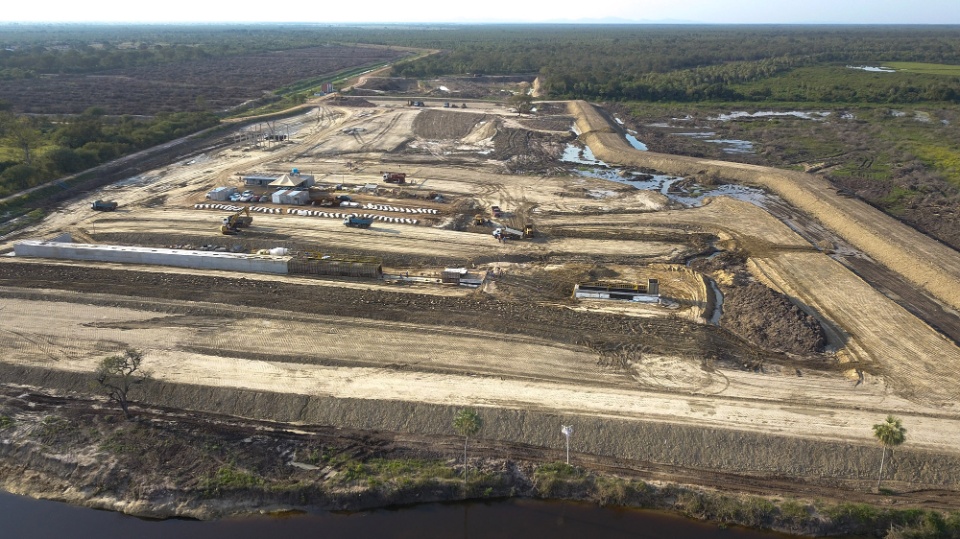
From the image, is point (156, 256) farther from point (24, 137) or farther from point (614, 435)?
point (24, 137)

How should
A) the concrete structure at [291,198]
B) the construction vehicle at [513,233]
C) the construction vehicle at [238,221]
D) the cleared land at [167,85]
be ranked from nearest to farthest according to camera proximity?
the construction vehicle at [513,233] → the construction vehicle at [238,221] → the concrete structure at [291,198] → the cleared land at [167,85]

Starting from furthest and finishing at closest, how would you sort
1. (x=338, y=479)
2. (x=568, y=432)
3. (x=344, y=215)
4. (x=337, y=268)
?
(x=344, y=215) < (x=337, y=268) < (x=568, y=432) < (x=338, y=479)

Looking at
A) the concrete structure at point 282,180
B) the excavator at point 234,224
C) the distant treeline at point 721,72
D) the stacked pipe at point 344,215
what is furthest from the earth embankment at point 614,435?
the distant treeline at point 721,72

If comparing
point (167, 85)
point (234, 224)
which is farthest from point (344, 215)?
point (167, 85)

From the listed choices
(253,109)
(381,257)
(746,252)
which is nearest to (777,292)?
(746,252)

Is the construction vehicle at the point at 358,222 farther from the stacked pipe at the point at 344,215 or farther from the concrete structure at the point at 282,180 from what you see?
the concrete structure at the point at 282,180

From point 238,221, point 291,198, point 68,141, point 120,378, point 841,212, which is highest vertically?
point 68,141

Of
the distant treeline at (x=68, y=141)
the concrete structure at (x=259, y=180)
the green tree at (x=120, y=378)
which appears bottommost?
the green tree at (x=120, y=378)
